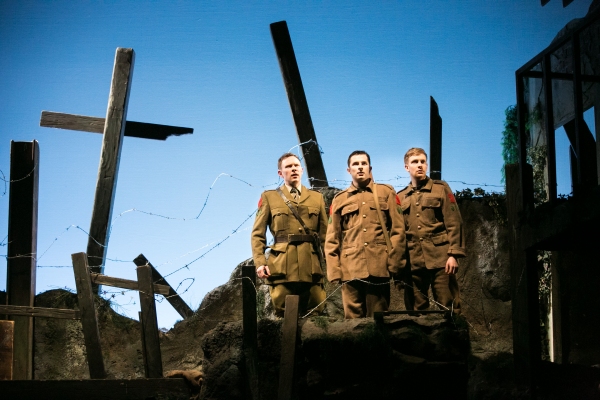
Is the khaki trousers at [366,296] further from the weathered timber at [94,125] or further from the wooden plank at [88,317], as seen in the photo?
the weathered timber at [94,125]

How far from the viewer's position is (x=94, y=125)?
8305mm

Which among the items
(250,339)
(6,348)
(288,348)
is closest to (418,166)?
(288,348)

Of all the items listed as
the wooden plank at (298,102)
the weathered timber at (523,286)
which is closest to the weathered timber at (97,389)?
the weathered timber at (523,286)

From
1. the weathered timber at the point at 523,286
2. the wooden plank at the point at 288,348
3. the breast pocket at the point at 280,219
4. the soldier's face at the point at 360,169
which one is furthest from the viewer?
the breast pocket at the point at 280,219

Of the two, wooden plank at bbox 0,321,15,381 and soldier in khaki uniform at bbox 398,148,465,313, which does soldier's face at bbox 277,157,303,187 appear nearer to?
soldier in khaki uniform at bbox 398,148,465,313

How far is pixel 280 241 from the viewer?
6062 millimetres

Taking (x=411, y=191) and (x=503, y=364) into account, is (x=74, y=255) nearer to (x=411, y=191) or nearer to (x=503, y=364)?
(x=411, y=191)

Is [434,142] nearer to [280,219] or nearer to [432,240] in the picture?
[432,240]

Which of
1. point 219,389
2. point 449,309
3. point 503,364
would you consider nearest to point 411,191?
point 449,309

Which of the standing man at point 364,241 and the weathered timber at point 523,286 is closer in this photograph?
the weathered timber at point 523,286

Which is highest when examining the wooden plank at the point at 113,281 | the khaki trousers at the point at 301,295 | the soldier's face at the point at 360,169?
the soldier's face at the point at 360,169

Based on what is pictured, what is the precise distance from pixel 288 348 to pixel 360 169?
5.33ft

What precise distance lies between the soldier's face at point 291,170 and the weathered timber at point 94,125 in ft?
9.41

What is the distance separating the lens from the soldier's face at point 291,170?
622cm
